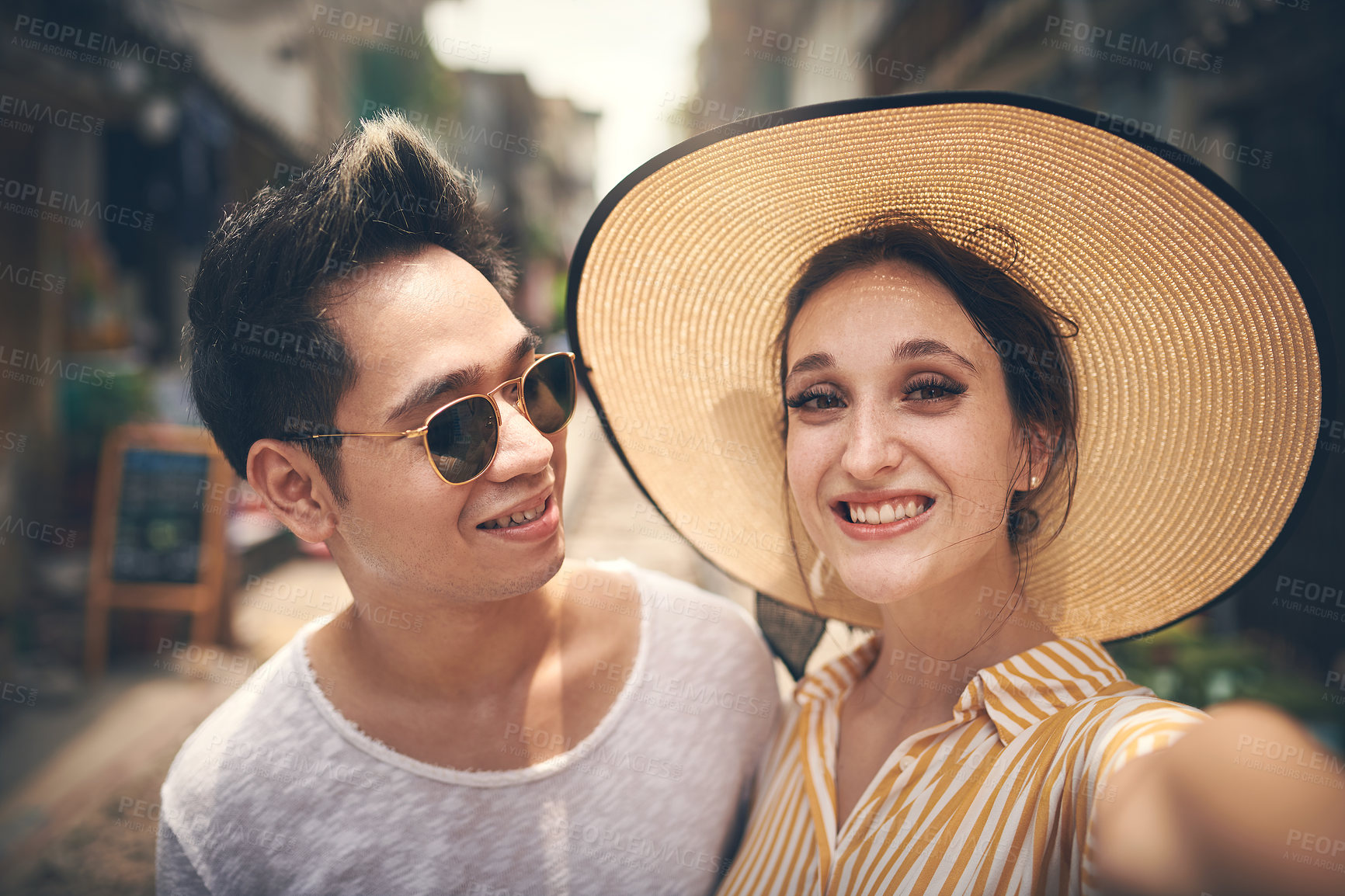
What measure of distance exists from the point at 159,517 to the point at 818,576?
4.69 m

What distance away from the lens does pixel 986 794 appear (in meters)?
1.28

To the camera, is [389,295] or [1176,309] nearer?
[1176,309]

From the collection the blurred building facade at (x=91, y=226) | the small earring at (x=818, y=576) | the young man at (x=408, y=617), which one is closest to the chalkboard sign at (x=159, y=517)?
the blurred building facade at (x=91, y=226)

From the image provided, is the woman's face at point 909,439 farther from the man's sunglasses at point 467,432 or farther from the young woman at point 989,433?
the man's sunglasses at point 467,432

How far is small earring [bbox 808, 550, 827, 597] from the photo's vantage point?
6.76 ft

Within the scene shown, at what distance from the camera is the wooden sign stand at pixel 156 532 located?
4754mm

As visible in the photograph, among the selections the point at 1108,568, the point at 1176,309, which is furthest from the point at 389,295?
the point at 1108,568

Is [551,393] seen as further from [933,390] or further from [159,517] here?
[159,517]

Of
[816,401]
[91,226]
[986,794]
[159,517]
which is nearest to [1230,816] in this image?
[986,794]

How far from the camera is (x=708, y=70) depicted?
2273 centimetres

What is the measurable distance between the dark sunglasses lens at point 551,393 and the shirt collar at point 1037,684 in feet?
3.62

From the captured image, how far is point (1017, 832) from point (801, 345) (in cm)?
99

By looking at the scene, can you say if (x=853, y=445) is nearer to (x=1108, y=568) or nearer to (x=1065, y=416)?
(x=1065, y=416)

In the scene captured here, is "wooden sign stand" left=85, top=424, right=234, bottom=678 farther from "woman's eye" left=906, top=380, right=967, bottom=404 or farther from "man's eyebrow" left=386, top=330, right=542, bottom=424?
"woman's eye" left=906, top=380, right=967, bottom=404
